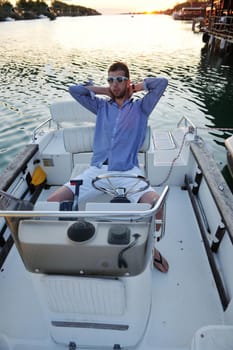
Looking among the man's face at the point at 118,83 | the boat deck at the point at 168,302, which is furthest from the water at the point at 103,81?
the boat deck at the point at 168,302

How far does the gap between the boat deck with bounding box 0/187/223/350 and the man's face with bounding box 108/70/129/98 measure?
1.67 metres

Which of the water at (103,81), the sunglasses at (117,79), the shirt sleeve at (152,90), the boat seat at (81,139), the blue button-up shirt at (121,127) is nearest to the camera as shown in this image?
→ the sunglasses at (117,79)

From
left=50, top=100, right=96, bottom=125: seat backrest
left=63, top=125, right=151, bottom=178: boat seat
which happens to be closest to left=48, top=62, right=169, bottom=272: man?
left=63, top=125, right=151, bottom=178: boat seat

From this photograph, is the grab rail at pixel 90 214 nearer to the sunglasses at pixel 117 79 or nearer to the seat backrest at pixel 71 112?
the sunglasses at pixel 117 79

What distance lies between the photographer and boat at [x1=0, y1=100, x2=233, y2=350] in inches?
55.8

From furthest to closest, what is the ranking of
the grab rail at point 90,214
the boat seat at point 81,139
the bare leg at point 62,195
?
the boat seat at point 81,139
the bare leg at point 62,195
the grab rail at point 90,214

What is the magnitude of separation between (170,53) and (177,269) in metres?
23.0

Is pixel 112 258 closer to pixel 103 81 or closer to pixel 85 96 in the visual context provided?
pixel 85 96

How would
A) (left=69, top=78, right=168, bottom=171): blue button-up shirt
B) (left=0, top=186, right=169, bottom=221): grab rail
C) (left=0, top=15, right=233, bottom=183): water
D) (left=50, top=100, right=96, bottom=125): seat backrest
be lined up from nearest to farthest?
(left=0, top=186, right=169, bottom=221): grab rail
(left=69, top=78, right=168, bottom=171): blue button-up shirt
(left=50, top=100, right=96, bottom=125): seat backrest
(left=0, top=15, right=233, bottom=183): water

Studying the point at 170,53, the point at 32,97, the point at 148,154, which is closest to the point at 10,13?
the point at 170,53

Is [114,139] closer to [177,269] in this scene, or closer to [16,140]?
[177,269]

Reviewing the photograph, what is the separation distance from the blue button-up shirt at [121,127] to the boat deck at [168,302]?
1058mm

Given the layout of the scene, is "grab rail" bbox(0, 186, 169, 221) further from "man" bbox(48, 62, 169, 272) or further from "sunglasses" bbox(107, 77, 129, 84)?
"sunglasses" bbox(107, 77, 129, 84)

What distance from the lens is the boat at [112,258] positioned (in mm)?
1417
